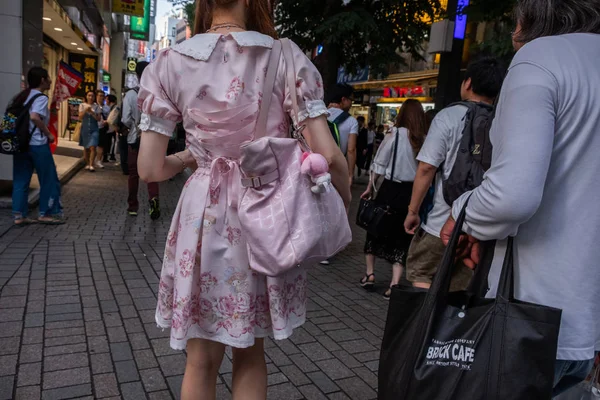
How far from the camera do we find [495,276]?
1.53m

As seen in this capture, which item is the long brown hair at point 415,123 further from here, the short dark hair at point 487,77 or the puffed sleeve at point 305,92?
the puffed sleeve at point 305,92

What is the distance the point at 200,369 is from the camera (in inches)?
69.6

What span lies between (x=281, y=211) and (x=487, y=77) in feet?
6.43

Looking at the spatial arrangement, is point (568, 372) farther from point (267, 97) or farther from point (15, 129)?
point (15, 129)

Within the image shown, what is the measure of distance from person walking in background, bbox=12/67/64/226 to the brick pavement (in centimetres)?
37

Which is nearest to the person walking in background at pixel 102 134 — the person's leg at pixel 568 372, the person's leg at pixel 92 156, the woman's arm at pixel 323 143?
the person's leg at pixel 92 156

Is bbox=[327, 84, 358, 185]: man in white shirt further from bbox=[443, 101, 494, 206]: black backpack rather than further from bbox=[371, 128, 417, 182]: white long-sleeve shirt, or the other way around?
bbox=[443, 101, 494, 206]: black backpack

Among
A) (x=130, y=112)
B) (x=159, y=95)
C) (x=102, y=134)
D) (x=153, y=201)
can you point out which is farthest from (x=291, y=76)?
(x=102, y=134)

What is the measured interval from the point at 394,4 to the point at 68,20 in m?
8.09

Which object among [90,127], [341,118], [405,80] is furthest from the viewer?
[405,80]

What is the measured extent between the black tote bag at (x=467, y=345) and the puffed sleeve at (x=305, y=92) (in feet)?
1.96

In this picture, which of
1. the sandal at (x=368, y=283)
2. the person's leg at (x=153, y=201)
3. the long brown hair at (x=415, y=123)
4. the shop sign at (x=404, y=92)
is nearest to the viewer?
the long brown hair at (x=415, y=123)

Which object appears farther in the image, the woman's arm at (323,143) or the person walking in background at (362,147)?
the person walking in background at (362,147)

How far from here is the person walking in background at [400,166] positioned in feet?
14.1
